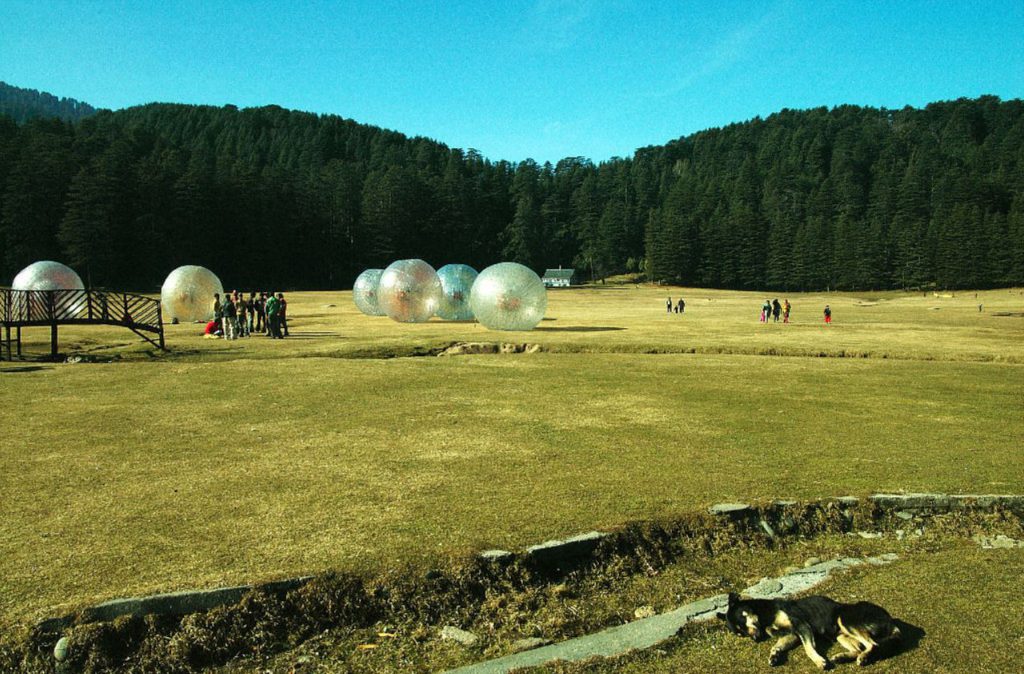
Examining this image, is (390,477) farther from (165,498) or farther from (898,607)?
(898,607)

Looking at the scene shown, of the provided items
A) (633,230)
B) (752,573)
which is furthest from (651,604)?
(633,230)

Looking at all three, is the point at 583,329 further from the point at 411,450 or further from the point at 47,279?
the point at 47,279

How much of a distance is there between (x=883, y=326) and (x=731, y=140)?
552 ft

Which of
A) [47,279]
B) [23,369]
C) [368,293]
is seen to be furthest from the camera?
[368,293]

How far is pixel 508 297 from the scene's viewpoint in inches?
1122

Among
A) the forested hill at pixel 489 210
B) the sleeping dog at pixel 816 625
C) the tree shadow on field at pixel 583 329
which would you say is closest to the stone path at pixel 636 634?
the sleeping dog at pixel 816 625

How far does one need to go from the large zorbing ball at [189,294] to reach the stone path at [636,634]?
32.0m

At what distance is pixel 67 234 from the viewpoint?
7088 cm

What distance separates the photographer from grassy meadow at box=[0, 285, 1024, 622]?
6691mm

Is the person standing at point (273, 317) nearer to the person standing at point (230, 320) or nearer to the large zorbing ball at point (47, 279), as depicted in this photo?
the person standing at point (230, 320)

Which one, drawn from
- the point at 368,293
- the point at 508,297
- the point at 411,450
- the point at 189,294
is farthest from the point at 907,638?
the point at 368,293

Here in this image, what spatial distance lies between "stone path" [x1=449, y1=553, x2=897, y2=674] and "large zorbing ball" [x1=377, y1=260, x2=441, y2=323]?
93.2 ft

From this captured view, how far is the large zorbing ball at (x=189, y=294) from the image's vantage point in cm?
3391

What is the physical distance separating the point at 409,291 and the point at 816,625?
97.0 ft
